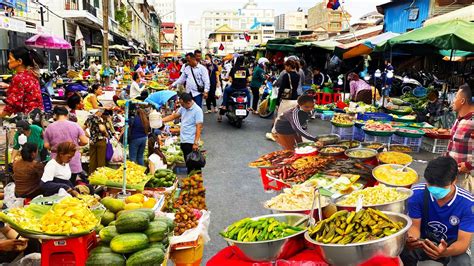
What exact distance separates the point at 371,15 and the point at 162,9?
6173 inches

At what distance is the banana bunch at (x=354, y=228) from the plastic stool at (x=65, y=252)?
2029 mm

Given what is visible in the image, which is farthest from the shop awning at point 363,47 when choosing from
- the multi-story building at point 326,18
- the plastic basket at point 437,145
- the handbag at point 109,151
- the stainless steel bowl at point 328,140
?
the multi-story building at point 326,18

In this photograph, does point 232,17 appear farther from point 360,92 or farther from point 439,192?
point 439,192

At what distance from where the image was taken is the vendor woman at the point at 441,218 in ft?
11.8

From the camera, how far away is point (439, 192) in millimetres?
3623

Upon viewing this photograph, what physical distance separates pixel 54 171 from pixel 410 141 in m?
8.21

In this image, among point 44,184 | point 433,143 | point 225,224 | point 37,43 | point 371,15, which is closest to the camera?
point 44,184

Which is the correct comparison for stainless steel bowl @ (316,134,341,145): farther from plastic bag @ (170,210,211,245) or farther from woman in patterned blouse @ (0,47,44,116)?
woman in patterned blouse @ (0,47,44,116)

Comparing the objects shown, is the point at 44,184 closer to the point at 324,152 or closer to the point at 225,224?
the point at 225,224

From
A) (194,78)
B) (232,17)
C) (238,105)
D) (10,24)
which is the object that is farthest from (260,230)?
(232,17)

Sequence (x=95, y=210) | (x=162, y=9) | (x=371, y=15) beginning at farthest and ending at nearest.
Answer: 1. (x=162, y=9)
2. (x=371, y=15)
3. (x=95, y=210)

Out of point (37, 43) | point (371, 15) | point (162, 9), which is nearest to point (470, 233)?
point (37, 43)

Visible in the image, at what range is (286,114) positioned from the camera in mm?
6992

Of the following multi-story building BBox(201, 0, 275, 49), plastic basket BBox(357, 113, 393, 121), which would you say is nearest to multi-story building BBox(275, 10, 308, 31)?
multi-story building BBox(201, 0, 275, 49)
